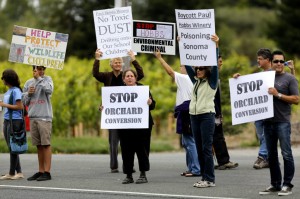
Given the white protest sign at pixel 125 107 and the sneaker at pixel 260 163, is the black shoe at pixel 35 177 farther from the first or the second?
the sneaker at pixel 260 163

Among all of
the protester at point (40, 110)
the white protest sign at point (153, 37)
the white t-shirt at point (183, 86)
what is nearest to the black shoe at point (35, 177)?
the protester at point (40, 110)

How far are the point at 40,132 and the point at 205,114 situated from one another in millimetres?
2678

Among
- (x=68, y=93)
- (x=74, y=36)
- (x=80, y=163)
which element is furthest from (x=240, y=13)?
(x=80, y=163)

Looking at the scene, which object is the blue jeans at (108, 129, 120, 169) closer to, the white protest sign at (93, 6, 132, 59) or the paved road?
the paved road

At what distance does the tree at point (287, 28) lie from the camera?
152ft

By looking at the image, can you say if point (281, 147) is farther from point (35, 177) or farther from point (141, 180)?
point (35, 177)

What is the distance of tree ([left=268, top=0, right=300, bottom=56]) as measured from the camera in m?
46.2

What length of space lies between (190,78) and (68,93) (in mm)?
13288

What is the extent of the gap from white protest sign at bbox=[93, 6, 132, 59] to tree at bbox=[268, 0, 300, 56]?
32355 millimetres

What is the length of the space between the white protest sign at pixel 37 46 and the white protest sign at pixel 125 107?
1269mm

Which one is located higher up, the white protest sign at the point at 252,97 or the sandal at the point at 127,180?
the white protest sign at the point at 252,97

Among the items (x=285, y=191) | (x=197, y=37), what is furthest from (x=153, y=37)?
(x=285, y=191)

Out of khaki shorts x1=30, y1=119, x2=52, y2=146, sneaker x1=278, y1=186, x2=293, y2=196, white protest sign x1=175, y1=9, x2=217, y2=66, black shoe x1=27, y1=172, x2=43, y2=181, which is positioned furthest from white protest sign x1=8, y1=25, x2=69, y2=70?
sneaker x1=278, y1=186, x2=293, y2=196

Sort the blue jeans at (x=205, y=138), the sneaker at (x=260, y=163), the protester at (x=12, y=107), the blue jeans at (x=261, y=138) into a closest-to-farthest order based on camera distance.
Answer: the blue jeans at (x=205, y=138) < the protester at (x=12, y=107) < the blue jeans at (x=261, y=138) < the sneaker at (x=260, y=163)
